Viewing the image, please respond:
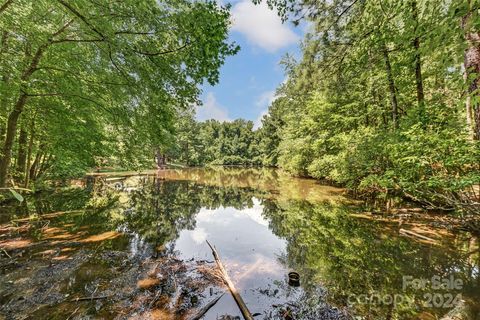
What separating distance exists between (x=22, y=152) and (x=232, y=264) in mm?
12028

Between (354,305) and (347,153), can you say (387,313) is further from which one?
(347,153)

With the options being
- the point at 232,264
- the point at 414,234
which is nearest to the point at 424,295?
the point at 414,234

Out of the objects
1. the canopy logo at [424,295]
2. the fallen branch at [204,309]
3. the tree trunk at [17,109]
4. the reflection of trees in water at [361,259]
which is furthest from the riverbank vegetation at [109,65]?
the canopy logo at [424,295]

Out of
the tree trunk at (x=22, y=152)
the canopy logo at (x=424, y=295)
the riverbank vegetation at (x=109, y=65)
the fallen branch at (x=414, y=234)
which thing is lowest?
the canopy logo at (x=424, y=295)

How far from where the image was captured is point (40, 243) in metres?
7.29

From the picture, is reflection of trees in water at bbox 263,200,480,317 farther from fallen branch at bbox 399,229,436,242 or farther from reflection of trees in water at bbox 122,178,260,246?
reflection of trees in water at bbox 122,178,260,246

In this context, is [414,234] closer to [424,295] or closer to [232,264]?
[424,295]

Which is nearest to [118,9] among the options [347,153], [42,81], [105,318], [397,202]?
[42,81]

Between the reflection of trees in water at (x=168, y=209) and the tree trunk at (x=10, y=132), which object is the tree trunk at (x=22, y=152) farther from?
the reflection of trees in water at (x=168, y=209)

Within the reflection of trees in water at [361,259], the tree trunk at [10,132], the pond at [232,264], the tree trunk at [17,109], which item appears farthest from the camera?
the tree trunk at [10,132]

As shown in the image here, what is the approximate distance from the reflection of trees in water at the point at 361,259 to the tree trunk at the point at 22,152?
12282 millimetres

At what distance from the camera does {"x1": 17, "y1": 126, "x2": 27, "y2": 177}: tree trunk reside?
10.7 m

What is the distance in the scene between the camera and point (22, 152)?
37.3 ft

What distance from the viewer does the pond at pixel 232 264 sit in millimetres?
4508
